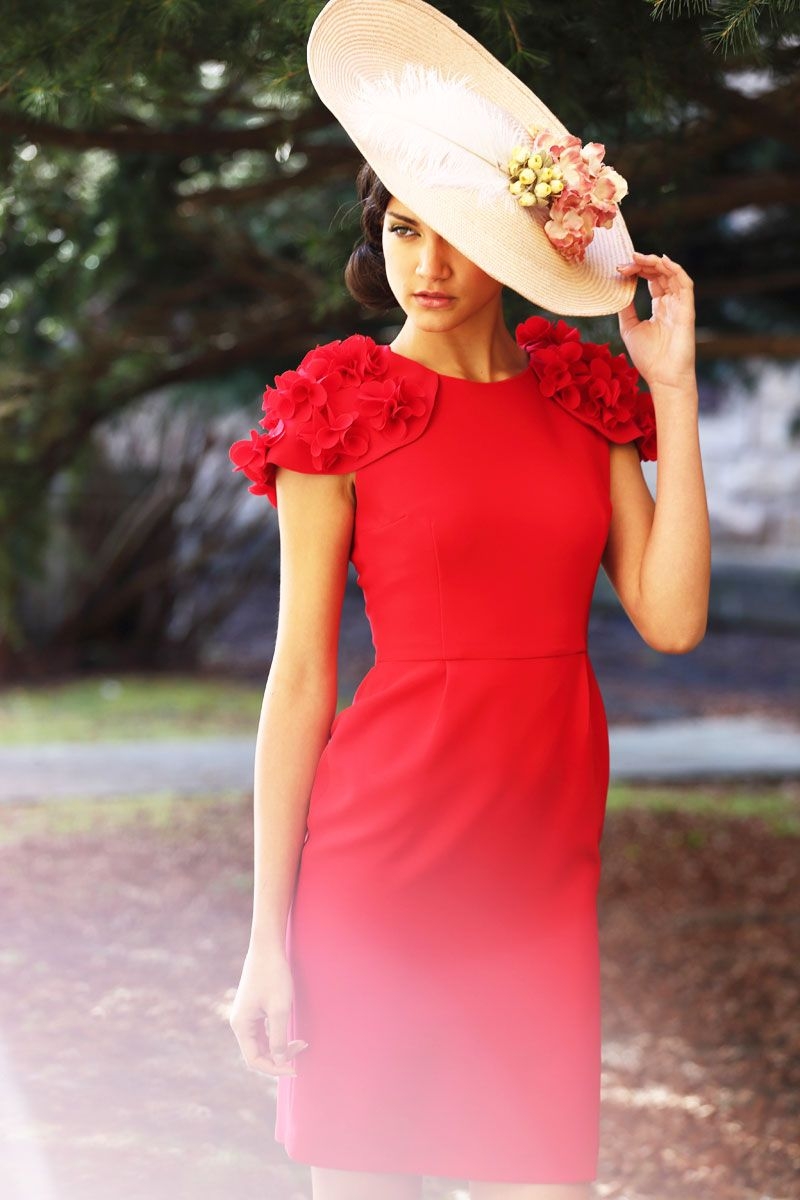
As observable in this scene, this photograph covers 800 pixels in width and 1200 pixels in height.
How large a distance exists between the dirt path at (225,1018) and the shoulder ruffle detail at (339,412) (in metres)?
2.00

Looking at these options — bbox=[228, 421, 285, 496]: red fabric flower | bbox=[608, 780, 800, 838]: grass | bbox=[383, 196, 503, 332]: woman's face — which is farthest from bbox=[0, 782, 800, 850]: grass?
bbox=[383, 196, 503, 332]: woman's face

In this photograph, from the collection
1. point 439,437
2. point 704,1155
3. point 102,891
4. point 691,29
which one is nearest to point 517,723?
point 439,437

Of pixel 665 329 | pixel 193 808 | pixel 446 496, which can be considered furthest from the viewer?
pixel 193 808

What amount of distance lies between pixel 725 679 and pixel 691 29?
9069 millimetres

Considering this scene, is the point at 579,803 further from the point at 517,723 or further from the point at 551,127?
the point at 551,127

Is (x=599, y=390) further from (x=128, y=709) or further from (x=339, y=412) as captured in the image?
(x=128, y=709)

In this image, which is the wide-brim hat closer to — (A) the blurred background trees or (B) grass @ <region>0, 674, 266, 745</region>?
(A) the blurred background trees

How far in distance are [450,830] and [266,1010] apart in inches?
12.1

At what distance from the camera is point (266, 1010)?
1.83 meters

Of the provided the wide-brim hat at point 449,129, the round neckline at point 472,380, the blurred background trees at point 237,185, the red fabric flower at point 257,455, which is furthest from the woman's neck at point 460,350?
the blurred background trees at point 237,185

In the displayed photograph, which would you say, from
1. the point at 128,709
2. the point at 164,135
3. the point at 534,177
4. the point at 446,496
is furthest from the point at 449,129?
the point at 128,709

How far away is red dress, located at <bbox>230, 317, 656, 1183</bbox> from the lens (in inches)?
71.3

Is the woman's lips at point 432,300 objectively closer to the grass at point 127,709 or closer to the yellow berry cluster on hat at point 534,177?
the yellow berry cluster on hat at point 534,177

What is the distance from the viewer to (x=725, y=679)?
1137 cm
